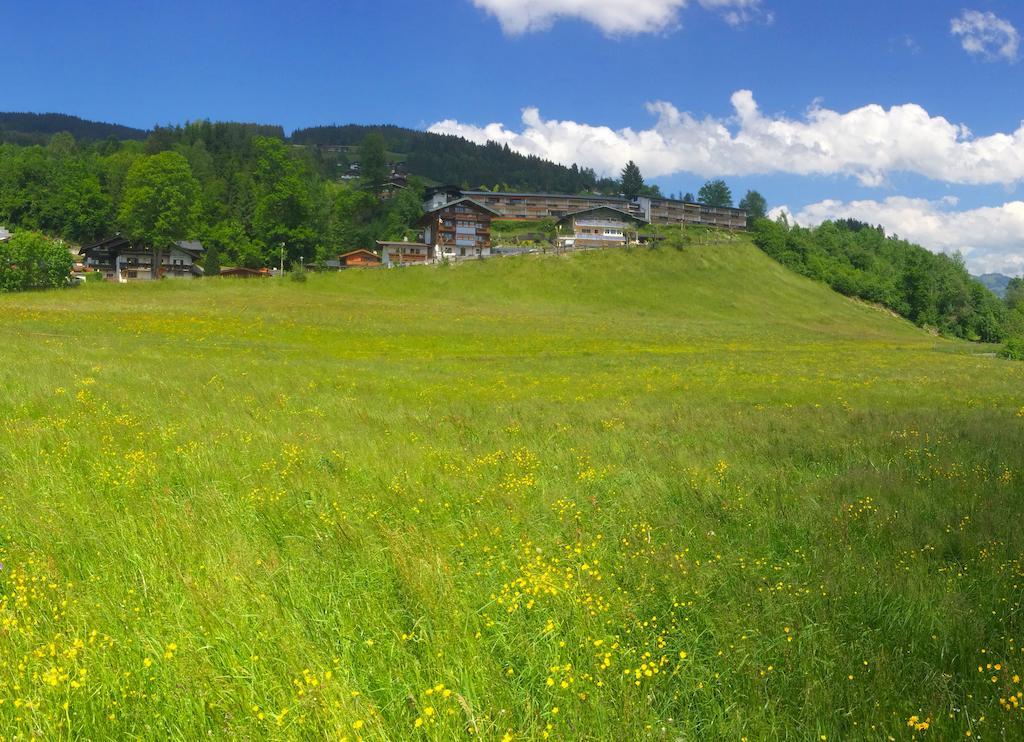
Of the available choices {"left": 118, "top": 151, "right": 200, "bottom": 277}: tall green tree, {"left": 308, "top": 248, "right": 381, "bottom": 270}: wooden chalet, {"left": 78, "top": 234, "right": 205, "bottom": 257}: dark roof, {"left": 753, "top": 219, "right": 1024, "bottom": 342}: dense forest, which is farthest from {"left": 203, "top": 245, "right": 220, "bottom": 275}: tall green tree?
{"left": 753, "top": 219, "right": 1024, "bottom": 342}: dense forest

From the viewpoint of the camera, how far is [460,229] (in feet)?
396

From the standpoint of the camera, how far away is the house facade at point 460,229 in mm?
119438

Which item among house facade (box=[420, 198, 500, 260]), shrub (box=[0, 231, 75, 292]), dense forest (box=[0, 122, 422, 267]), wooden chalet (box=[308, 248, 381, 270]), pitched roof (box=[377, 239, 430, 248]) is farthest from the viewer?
house facade (box=[420, 198, 500, 260])

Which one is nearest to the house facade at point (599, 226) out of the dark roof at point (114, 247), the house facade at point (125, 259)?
the house facade at point (125, 259)

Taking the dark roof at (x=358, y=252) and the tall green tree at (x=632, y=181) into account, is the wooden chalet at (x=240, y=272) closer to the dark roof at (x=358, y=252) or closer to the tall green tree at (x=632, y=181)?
the dark roof at (x=358, y=252)

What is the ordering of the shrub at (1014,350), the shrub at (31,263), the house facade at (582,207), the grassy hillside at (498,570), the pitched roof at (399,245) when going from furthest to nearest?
the house facade at (582,207) → the pitched roof at (399,245) → the shrub at (31,263) → the shrub at (1014,350) → the grassy hillside at (498,570)

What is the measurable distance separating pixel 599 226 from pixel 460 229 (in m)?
29.6

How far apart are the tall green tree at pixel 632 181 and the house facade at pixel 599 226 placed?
5888cm

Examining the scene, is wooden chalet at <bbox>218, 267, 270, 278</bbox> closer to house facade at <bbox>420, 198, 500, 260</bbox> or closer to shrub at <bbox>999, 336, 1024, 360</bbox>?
house facade at <bbox>420, 198, 500, 260</bbox>

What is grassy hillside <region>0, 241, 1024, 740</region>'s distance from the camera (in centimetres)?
399

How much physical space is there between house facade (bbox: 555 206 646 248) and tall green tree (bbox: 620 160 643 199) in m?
58.9

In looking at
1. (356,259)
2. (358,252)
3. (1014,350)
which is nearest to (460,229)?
(358,252)

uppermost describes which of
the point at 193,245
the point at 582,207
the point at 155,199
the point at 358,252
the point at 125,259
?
the point at 582,207

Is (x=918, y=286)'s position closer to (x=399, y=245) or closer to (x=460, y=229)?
(x=460, y=229)
